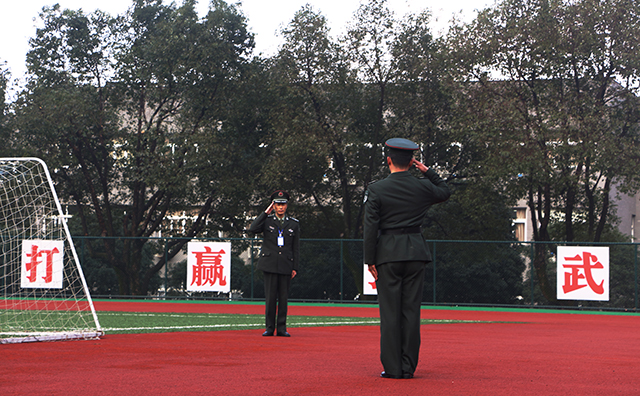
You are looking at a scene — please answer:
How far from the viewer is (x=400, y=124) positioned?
28656 mm

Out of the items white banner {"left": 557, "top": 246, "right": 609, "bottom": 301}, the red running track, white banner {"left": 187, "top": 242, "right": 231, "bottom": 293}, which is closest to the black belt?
the red running track

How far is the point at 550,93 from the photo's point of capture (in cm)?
2520

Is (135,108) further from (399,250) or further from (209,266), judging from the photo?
(399,250)

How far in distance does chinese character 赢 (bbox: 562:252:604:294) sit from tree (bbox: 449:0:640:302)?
6.05ft

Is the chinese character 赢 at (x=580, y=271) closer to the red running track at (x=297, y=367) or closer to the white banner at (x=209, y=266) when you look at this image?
the white banner at (x=209, y=266)

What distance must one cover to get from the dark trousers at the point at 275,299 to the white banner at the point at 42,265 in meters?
12.9

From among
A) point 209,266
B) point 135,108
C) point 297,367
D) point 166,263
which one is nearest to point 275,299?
point 297,367

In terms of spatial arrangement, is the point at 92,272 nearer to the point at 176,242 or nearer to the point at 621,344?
the point at 176,242

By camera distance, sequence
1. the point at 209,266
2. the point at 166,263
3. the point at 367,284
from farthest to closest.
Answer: the point at 166,263, the point at 209,266, the point at 367,284

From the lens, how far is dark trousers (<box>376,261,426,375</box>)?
18.4 feet

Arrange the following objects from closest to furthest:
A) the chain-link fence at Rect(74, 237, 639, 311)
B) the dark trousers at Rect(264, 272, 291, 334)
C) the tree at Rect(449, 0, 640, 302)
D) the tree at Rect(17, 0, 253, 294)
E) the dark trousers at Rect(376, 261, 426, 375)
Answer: the dark trousers at Rect(376, 261, 426, 375), the dark trousers at Rect(264, 272, 291, 334), the chain-link fence at Rect(74, 237, 639, 311), the tree at Rect(449, 0, 640, 302), the tree at Rect(17, 0, 253, 294)

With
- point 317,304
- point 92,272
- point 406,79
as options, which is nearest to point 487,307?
point 317,304

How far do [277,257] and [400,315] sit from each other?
476cm

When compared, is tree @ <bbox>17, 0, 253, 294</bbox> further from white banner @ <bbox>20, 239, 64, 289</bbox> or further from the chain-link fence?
white banner @ <bbox>20, 239, 64, 289</bbox>
